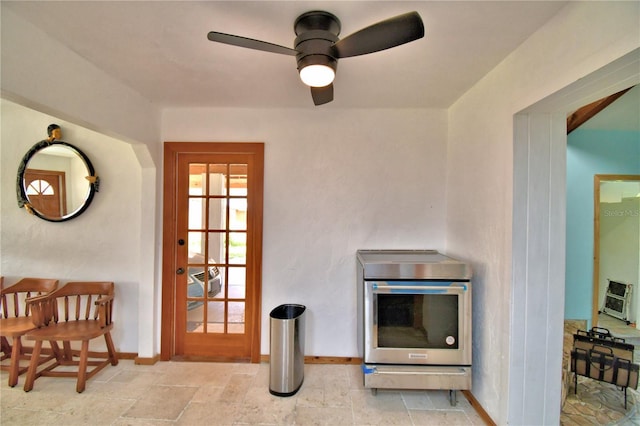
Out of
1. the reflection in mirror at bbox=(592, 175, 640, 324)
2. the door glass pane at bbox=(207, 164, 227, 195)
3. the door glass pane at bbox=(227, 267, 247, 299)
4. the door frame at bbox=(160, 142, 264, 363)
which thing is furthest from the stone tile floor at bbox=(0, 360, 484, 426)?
the reflection in mirror at bbox=(592, 175, 640, 324)

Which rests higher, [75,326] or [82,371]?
[75,326]

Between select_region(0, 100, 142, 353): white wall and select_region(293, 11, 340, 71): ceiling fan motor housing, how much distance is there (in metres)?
2.12

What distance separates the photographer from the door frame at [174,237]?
8.11 ft

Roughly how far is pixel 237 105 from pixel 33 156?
1992 mm

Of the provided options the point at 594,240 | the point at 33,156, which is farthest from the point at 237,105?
the point at 594,240

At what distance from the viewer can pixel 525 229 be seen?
1.58m

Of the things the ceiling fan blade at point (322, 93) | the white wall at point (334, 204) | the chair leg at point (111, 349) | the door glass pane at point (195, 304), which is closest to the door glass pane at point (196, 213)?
the door glass pane at point (195, 304)

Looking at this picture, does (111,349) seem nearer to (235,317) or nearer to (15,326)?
(15,326)

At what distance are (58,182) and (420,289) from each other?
11.0 feet

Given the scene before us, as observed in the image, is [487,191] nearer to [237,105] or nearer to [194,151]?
[237,105]

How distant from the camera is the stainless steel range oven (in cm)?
184

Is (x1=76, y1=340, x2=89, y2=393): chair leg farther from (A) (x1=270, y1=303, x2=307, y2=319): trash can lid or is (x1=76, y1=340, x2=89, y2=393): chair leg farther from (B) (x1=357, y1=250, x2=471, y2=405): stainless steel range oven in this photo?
(B) (x1=357, y1=250, x2=471, y2=405): stainless steel range oven

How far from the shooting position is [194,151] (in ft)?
8.25

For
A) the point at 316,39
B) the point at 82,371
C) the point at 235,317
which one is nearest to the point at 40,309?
the point at 82,371
